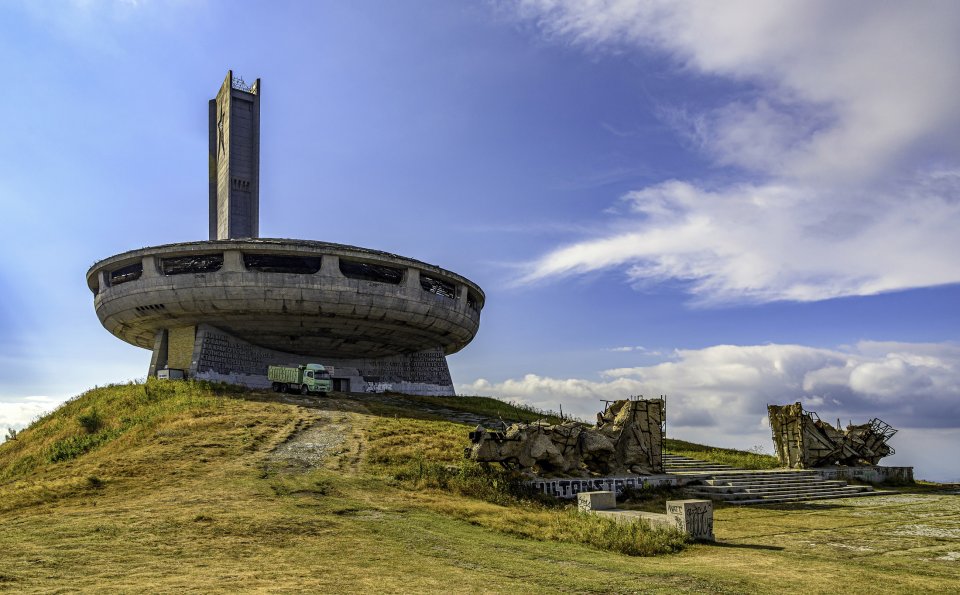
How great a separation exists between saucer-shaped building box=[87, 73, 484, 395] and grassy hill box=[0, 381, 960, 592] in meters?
11.8

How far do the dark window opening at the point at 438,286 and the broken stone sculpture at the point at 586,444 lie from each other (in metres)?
20.2

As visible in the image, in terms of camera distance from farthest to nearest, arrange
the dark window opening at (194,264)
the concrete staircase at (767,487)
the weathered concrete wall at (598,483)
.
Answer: the dark window opening at (194,264) → the concrete staircase at (767,487) → the weathered concrete wall at (598,483)

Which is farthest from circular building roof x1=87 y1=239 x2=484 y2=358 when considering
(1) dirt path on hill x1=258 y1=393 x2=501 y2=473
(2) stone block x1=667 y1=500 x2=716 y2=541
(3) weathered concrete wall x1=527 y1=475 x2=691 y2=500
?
(2) stone block x1=667 y1=500 x2=716 y2=541

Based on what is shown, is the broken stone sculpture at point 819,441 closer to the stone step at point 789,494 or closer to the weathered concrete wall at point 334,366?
the stone step at point 789,494

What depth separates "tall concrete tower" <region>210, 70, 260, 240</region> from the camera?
5616 centimetres

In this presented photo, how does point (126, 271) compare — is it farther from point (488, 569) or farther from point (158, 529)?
point (488, 569)

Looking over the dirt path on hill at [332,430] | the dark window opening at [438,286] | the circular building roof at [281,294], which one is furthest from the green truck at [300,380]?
the dark window opening at [438,286]

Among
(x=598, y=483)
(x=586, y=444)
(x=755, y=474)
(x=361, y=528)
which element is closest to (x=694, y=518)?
(x=598, y=483)

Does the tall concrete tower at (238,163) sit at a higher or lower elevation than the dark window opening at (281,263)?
higher

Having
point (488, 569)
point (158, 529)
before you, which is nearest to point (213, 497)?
point (158, 529)

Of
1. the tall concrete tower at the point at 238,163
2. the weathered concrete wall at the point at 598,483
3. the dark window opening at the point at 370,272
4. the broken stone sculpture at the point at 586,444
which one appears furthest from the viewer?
the tall concrete tower at the point at 238,163

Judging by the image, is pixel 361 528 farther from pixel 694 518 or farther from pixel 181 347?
pixel 181 347

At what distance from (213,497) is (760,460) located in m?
25.1

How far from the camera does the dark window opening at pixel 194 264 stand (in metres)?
39.6
